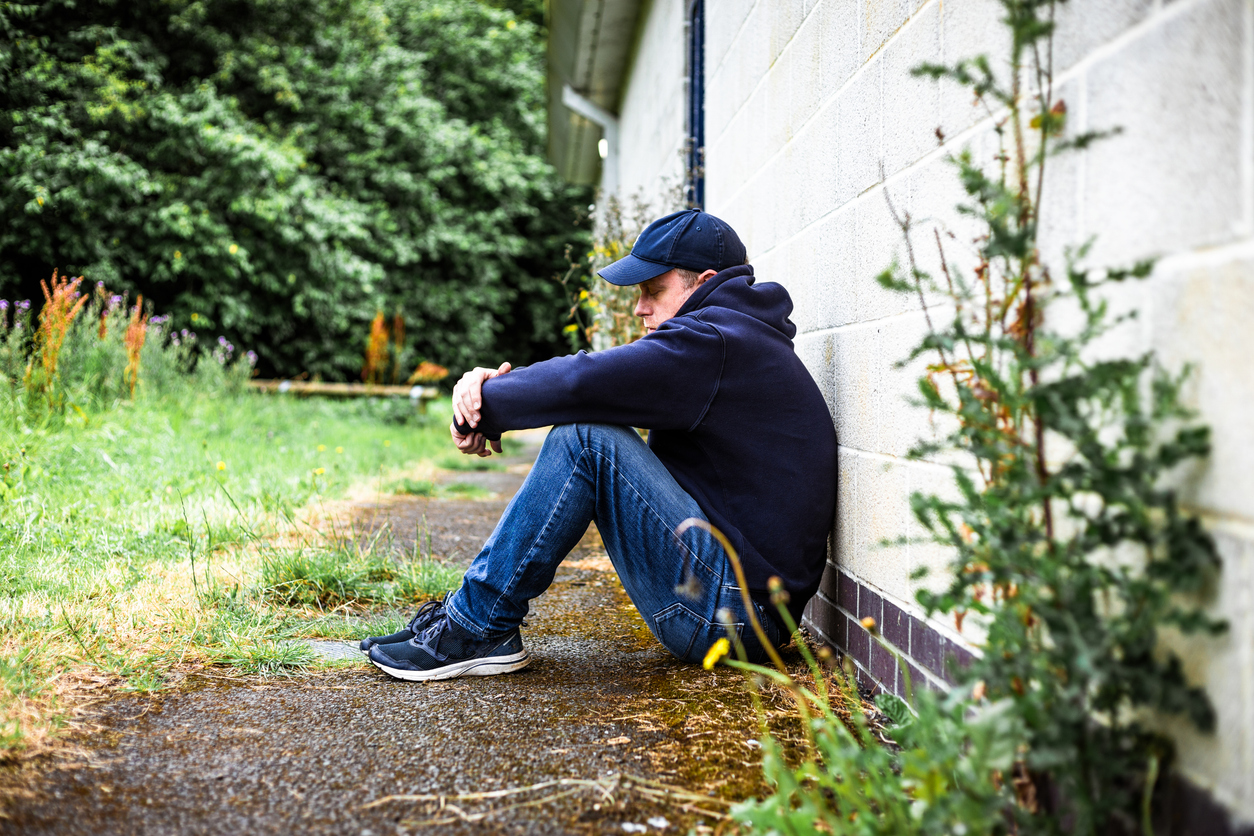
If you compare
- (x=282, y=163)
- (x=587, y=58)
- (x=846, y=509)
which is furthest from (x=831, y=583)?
(x=282, y=163)

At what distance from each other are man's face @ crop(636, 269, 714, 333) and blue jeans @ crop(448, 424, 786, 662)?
44 cm

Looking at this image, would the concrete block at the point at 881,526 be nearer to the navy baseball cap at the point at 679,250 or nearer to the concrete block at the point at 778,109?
the navy baseball cap at the point at 679,250

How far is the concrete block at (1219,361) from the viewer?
0.87 m

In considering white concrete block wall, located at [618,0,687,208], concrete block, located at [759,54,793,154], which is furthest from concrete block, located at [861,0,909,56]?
white concrete block wall, located at [618,0,687,208]

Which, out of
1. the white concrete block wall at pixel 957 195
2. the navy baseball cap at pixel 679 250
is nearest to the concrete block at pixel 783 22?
the white concrete block wall at pixel 957 195

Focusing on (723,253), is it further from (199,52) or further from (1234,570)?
(199,52)

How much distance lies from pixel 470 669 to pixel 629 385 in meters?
0.79

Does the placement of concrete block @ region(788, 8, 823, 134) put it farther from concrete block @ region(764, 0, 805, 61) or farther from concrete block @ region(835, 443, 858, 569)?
concrete block @ region(835, 443, 858, 569)

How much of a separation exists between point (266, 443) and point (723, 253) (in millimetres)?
4452

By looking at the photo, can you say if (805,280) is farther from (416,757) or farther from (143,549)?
(143,549)

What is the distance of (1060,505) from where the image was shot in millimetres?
1190

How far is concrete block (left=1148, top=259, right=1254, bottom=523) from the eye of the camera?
2.84 feet

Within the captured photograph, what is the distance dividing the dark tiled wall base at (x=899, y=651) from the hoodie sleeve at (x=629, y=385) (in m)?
0.60

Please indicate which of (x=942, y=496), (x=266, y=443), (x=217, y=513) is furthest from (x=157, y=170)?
(x=942, y=496)
